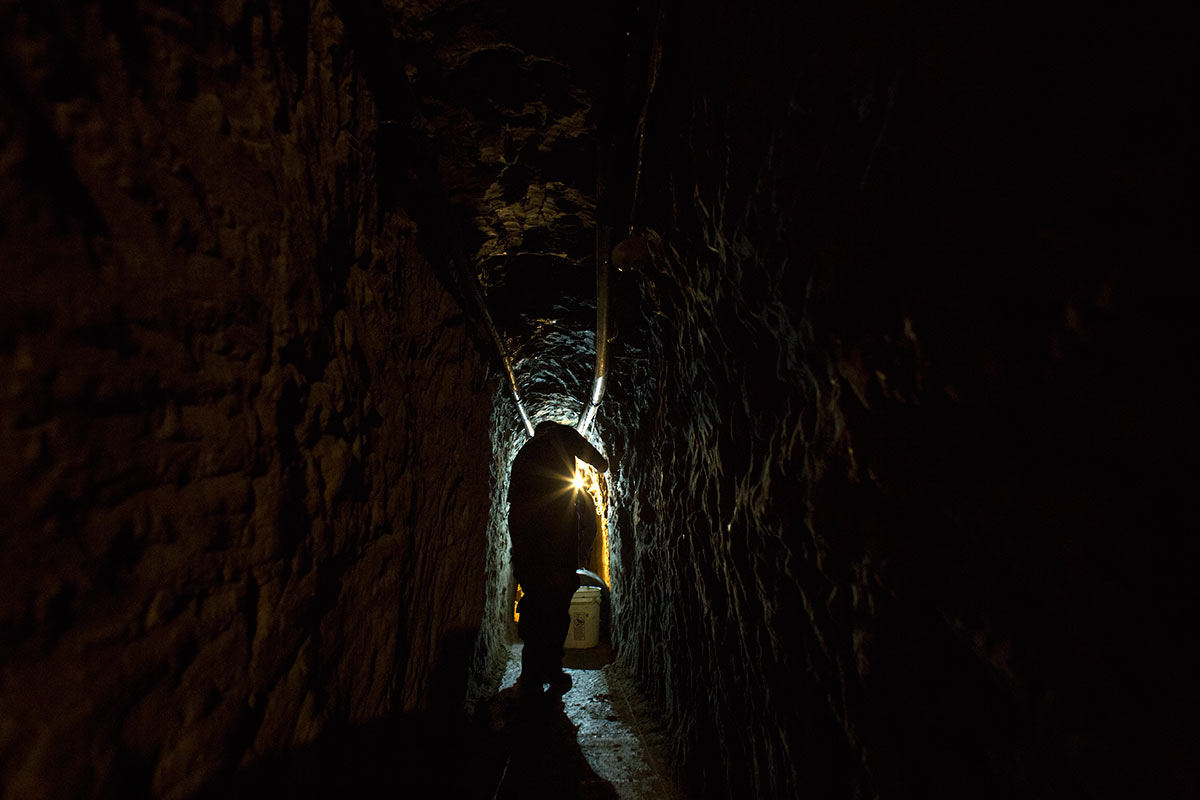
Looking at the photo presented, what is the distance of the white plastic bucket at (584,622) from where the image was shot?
5.43 meters

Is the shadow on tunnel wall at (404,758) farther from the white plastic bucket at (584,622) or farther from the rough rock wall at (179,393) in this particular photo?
the white plastic bucket at (584,622)

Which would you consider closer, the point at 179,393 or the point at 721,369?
the point at 179,393

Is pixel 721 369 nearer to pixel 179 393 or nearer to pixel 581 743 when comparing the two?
pixel 179 393

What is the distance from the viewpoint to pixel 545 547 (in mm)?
4105

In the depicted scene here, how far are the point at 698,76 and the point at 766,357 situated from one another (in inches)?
38.9

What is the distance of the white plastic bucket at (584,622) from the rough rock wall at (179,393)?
406 centimetres

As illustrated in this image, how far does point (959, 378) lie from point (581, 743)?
11.6 feet

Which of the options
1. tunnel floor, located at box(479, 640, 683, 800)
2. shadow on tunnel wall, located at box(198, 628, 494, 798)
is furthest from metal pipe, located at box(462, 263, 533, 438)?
tunnel floor, located at box(479, 640, 683, 800)

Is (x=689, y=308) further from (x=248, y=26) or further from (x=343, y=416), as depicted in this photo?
(x=248, y=26)

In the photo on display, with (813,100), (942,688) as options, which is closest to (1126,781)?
(942,688)

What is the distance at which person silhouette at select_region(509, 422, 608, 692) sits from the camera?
391 centimetres

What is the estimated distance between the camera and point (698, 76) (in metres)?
1.56

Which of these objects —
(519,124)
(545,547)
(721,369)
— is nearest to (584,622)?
(545,547)

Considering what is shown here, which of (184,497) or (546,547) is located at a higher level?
(184,497)
